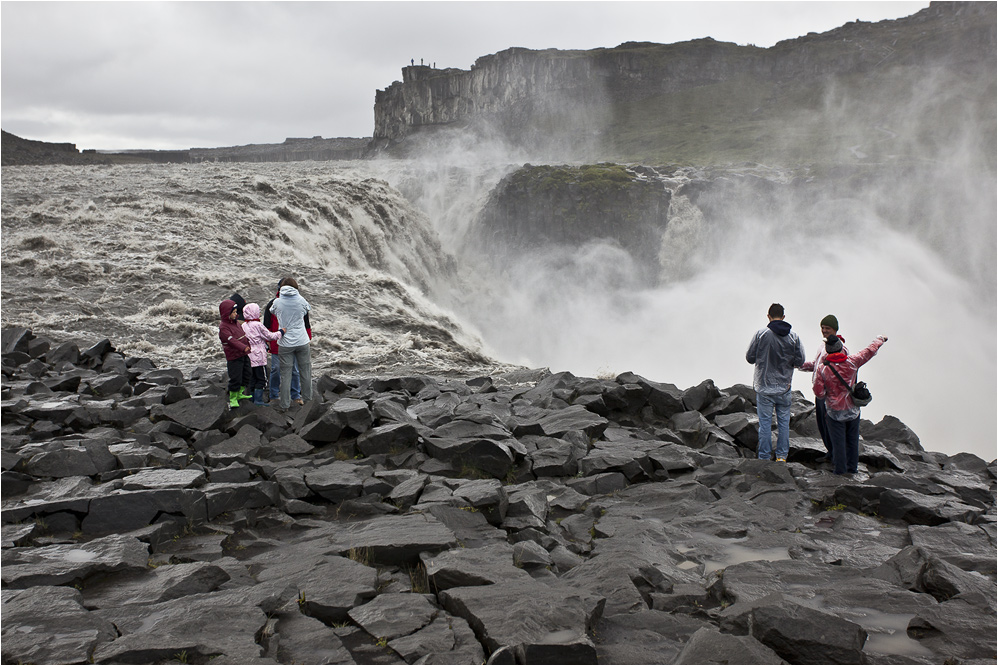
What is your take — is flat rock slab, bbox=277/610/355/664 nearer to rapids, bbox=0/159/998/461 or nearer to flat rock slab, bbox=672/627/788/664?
flat rock slab, bbox=672/627/788/664

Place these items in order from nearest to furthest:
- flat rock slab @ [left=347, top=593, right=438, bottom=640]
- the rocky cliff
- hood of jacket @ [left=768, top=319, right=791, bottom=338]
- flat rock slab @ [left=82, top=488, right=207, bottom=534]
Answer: flat rock slab @ [left=347, top=593, right=438, bottom=640] < flat rock slab @ [left=82, top=488, right=207, bottom=534] < hood of jacket @ [left=768, top=319, right=791, bottom=338] < the rocky cliff

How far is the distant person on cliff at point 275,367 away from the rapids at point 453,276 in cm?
487

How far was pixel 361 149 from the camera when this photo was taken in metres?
88.9

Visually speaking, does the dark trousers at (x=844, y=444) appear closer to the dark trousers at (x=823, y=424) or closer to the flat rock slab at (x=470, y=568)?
the dark trousers at (x=823, y=424)

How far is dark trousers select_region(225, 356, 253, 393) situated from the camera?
1017cm

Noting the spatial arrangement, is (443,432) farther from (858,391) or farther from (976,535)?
(976,535)

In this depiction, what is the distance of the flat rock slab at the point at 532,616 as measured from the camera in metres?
3.86

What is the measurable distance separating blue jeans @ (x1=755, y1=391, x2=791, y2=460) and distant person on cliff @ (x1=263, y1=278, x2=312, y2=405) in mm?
6512

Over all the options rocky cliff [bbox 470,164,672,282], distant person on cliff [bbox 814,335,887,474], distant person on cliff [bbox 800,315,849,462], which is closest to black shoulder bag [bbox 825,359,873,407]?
distant person on cliff [bbox 814,335,887,474]

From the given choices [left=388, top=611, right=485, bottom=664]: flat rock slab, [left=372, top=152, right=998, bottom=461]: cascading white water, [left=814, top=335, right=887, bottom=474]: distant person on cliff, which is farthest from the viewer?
[left=372, top=152, right=998, bottom=461]: cascading white water

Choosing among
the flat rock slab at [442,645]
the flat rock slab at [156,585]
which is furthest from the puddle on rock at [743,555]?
the flat rock slab at [156,585]

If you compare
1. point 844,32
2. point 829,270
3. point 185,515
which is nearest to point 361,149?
point 829,270

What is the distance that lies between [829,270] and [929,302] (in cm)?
573

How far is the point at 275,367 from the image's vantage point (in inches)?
412
